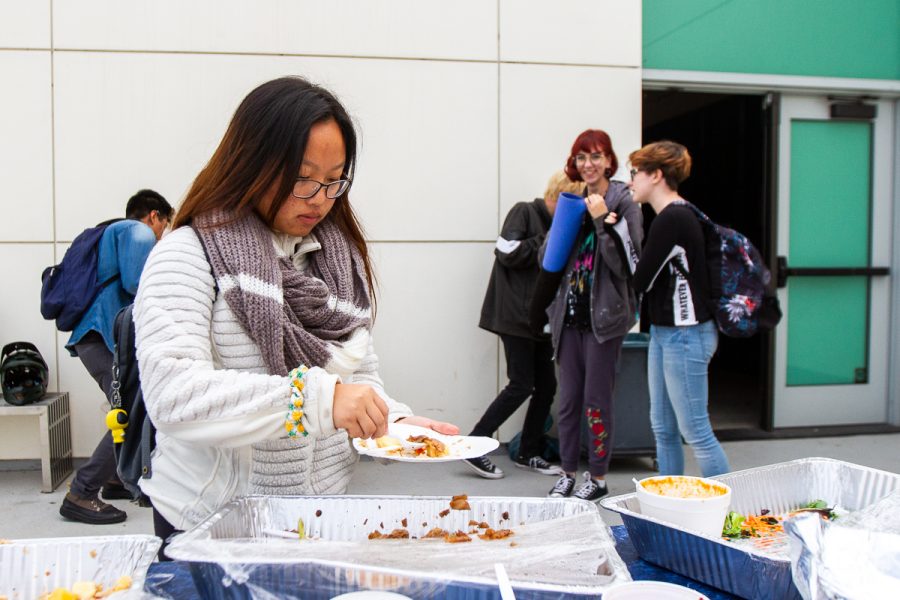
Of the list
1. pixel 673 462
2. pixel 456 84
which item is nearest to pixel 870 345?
pixel 673 462

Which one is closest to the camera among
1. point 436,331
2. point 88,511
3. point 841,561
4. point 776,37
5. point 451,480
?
point 841,561

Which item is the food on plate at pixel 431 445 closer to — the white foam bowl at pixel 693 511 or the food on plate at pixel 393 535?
the food on plate at pixel 393 535

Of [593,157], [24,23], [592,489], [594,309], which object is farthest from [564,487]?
[24,23]

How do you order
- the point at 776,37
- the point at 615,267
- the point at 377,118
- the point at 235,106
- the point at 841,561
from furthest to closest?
the point at 776,37
the point at 377,118
the point at 235,106
the point at 615,267
the point at 841,561

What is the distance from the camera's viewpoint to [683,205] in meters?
3.55

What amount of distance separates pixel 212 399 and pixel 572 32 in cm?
473

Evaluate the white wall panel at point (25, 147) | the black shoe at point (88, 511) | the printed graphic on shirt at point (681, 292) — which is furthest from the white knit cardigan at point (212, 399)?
the white wall panel at point (25, 147)

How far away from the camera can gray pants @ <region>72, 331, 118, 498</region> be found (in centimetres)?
403

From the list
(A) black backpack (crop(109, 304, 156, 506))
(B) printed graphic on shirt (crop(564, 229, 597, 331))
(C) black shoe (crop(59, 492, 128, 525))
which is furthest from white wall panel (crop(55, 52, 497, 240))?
(A) black backpack (crop(109, 304, 156, 506))

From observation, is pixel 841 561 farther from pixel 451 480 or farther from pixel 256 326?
pixel 451 480

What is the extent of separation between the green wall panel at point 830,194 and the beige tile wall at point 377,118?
4.83 feet

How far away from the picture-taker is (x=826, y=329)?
601cm

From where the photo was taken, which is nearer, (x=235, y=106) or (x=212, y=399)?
(x=212, y=399)

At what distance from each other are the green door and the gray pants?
15.5 ft
